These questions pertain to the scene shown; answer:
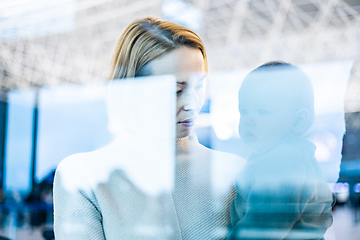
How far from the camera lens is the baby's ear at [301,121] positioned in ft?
3.33

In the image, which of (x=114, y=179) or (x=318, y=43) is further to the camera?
(x=318, y=43)

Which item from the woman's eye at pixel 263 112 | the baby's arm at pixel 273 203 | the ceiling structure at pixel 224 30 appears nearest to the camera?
the baby's arm at pixel 273 203

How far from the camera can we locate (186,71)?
108 centimetres

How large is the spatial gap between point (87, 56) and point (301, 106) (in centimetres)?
184

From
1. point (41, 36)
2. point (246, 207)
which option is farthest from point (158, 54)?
point (41, 36)

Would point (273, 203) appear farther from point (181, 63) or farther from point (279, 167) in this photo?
point (181, 63)

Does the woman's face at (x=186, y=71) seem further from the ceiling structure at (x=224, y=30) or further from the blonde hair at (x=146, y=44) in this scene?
the ceiling structure at (x=224, y=30)

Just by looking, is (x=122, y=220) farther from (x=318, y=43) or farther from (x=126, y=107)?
(x=318, y=43)

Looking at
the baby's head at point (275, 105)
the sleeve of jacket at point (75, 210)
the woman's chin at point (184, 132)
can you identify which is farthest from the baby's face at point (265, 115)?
the sleeve of jacket at point (75, 210)

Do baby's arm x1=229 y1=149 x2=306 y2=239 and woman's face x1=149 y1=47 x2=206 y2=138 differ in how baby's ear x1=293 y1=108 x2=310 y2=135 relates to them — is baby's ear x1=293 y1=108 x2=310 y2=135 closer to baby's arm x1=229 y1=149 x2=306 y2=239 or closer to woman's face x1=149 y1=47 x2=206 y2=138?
baby's arm x1=229 y1=149 x2=306 y2=239

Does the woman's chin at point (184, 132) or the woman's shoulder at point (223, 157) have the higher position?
the woman's chin at point (184, 132)

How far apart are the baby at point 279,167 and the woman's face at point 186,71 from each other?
0.54 feet

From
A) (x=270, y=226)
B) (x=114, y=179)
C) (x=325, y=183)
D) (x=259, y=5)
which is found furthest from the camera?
(x=259, y=5)

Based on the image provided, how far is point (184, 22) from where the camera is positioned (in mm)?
1477
